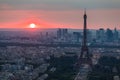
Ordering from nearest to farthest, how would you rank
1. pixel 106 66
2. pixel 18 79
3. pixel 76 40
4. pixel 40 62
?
pixel 18 79
pixel 106 66
pixel 40 62
pixel 76 40

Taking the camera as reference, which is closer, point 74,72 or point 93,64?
point 74,72

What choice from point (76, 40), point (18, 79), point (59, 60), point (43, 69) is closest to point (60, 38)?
point (76, 40)

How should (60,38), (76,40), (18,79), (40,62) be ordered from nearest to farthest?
(18,79) < (40,62) < (76,40) < (60,38)

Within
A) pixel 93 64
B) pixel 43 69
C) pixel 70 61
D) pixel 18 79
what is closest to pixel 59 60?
pixel 70 61

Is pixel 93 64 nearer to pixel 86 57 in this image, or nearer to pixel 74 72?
pixel 86 57

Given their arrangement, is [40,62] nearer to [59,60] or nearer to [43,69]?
[59,60]

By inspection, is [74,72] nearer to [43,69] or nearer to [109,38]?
[43,69]

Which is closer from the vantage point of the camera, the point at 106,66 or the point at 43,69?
the point at 43,69

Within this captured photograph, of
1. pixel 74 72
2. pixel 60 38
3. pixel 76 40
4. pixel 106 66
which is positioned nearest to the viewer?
pixel 74 72

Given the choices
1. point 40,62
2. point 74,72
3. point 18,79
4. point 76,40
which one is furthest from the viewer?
point 76,40
